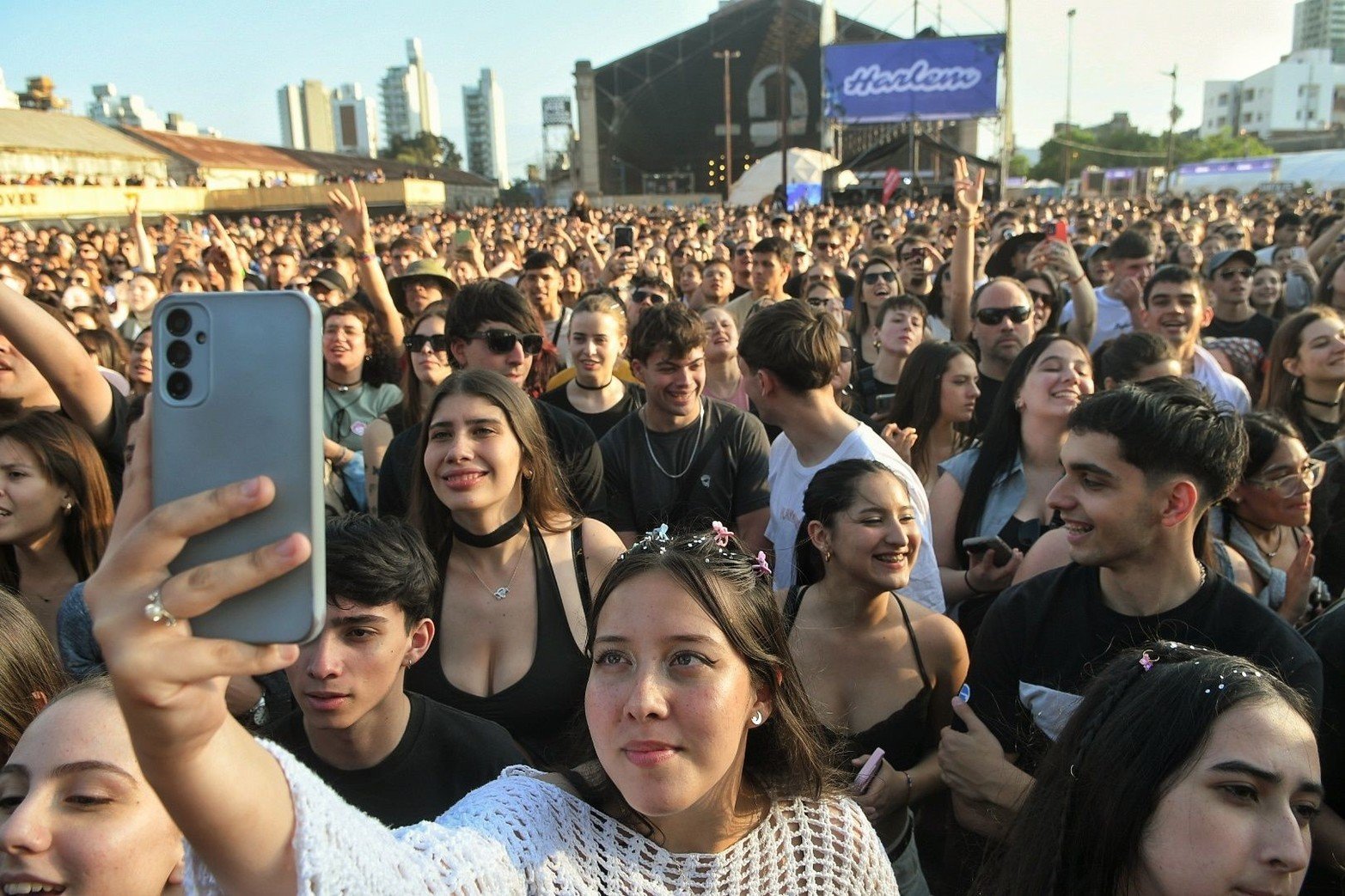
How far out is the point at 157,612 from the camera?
101 cm

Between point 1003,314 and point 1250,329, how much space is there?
9.23 ft

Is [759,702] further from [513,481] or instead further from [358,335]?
[358,335]

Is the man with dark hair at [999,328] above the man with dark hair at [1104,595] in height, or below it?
above

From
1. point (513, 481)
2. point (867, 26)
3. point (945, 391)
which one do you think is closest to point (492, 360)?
point (513, 481)

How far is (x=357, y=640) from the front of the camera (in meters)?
2.45

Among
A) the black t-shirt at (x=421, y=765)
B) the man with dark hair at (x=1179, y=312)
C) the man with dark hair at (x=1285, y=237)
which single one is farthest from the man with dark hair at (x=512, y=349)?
the man with dark hair at (x=1285, y=237)

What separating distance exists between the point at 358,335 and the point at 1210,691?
4.59 m

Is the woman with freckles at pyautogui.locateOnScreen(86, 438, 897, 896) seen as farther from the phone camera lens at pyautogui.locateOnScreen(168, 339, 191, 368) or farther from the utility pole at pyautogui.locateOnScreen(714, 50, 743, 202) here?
the utility pole at pyautogui.locateOnScreen(714, 50, 743, 202)

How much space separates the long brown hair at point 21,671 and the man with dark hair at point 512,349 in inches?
72.3

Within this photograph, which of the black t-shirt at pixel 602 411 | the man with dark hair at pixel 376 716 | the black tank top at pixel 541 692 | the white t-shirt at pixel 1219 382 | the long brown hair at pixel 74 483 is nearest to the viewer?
the man with dark hair at pixel 376 716

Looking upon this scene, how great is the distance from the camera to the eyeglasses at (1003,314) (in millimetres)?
5613

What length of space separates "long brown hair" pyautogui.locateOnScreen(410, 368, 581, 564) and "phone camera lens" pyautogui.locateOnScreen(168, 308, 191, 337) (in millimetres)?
2233

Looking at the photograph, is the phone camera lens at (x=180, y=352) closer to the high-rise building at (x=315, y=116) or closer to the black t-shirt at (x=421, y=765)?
the black t-shirt at (x=421, y=765)

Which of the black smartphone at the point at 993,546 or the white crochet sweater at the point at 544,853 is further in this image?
the black smartphone at the point at 993,546
